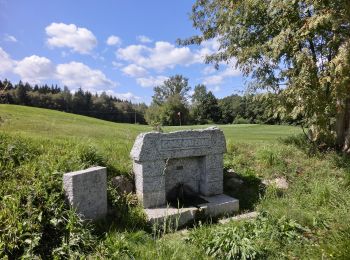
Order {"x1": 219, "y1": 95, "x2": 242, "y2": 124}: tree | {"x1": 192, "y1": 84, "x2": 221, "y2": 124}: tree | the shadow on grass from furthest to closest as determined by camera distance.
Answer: {"x1": 192, "y1": 84, "x2": 221, "y2": 124}: tree < {"x1": 219, "y1": 95, "x2": 242, "y2": 124}: tree < the shadow on grass

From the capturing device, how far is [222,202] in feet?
22.9

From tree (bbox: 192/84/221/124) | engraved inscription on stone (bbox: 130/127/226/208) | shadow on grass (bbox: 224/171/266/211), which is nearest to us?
engraved inscription on stone (bbox: 130/127/226/208)

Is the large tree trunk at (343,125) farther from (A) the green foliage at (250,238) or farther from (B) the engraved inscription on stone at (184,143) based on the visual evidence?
(A) the green foliage at (250,238)

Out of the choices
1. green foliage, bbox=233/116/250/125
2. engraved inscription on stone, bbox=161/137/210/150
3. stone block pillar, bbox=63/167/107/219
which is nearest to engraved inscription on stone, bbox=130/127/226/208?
engraved inscription on stone, bbox=161/137/210/150

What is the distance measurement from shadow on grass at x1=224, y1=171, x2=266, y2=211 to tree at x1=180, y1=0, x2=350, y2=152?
6.98 feet

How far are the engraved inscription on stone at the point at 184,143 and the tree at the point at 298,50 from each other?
2.84 meters

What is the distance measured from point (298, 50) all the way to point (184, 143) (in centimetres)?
446

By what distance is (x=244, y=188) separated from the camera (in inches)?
318

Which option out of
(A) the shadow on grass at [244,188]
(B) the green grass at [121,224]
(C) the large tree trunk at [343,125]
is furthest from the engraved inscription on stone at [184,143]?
(C) the large tree trunk at [343,125]

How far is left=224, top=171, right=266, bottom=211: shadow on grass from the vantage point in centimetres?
753

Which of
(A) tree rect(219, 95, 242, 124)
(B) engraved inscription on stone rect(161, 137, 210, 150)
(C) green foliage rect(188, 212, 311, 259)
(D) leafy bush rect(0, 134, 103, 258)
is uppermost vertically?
(A) tree rect(219, 95, 242, 124)

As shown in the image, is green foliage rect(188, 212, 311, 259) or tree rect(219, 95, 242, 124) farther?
tree rect(219, 95, 242, 124)

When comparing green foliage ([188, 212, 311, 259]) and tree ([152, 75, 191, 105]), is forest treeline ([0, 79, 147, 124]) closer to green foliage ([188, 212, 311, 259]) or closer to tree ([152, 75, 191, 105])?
tree ([152, 75, 191, 105])

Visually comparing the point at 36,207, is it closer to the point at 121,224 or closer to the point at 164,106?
the point at 121,224
